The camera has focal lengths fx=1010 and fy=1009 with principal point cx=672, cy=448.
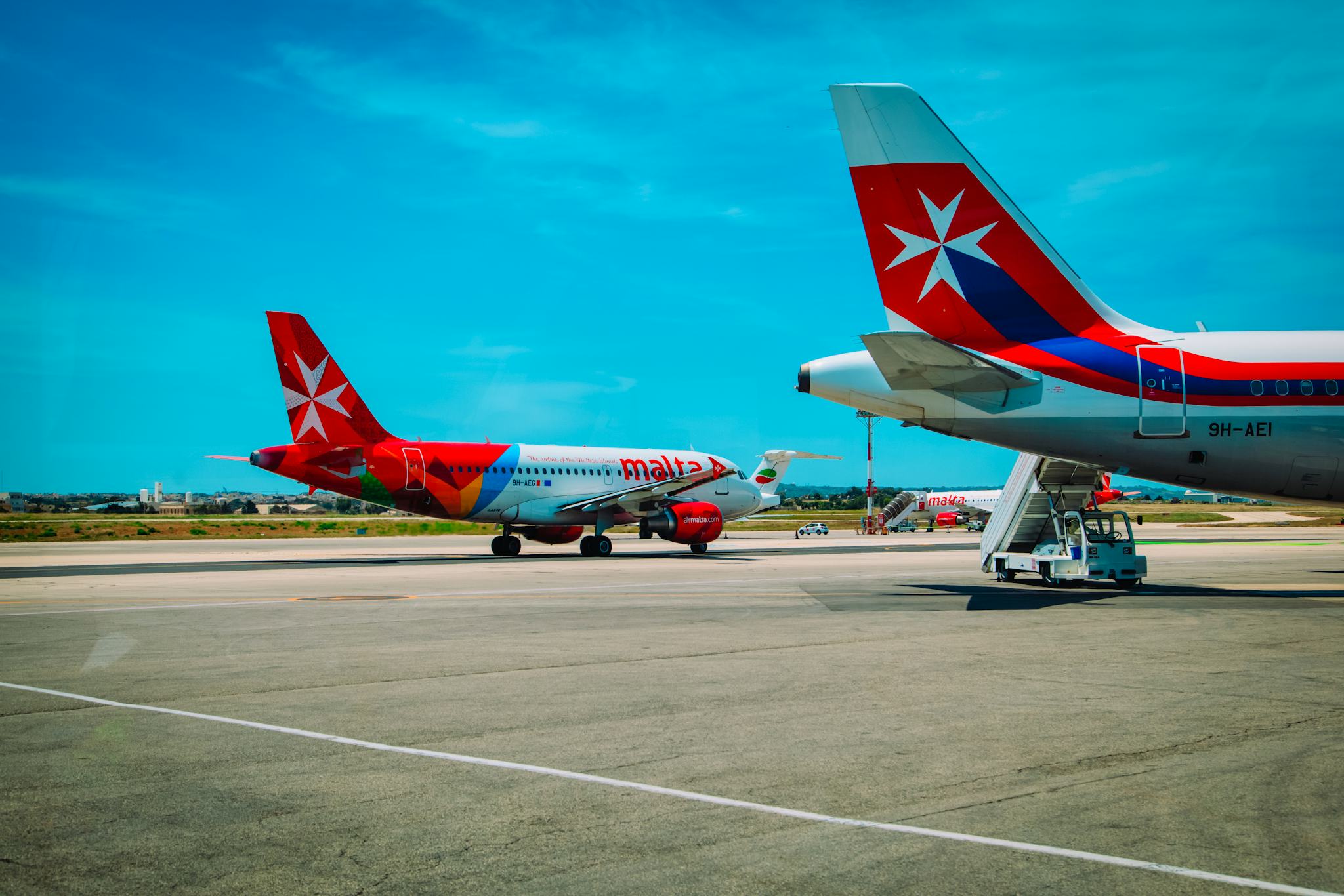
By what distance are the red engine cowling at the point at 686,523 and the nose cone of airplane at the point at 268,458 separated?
42.3ft

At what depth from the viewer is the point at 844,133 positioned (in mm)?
17016

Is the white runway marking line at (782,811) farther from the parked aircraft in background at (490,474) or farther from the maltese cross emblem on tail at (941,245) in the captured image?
the parked aircraft in background at (490,474)

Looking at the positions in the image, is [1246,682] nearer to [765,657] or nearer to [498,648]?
[765,657]

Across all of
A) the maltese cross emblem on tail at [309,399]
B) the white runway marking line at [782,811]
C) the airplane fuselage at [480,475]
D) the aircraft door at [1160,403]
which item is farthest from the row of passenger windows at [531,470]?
the white runway marking line at [782,811]

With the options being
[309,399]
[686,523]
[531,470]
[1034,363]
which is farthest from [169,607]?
[686,523]

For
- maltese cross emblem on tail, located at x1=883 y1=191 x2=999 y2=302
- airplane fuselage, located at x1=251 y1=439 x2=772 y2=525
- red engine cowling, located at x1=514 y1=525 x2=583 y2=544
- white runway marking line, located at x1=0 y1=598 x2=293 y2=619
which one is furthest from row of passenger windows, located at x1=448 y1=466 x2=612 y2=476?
maltese cross emblem on tail, located at x1=883 y1=191 x2=999 y2=302

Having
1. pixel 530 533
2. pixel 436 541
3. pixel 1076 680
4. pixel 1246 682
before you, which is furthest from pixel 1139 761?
pixel 436 541

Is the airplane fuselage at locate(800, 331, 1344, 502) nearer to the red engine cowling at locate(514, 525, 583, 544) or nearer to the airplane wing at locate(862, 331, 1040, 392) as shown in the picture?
the airplane wing at locate(862, 331, 1040, 392)

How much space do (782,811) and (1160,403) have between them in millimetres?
14252

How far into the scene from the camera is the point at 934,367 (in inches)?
615

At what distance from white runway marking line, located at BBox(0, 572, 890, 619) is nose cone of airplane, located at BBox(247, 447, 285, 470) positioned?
1298cm

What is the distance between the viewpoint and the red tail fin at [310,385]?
3250cm

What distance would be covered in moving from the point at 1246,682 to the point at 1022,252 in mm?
9867

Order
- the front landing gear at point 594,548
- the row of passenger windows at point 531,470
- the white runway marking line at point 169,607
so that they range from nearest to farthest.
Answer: the white runway marking line at point 169,607
the row of passenger windows at point 531,470
the front landing gear at point 594,548
